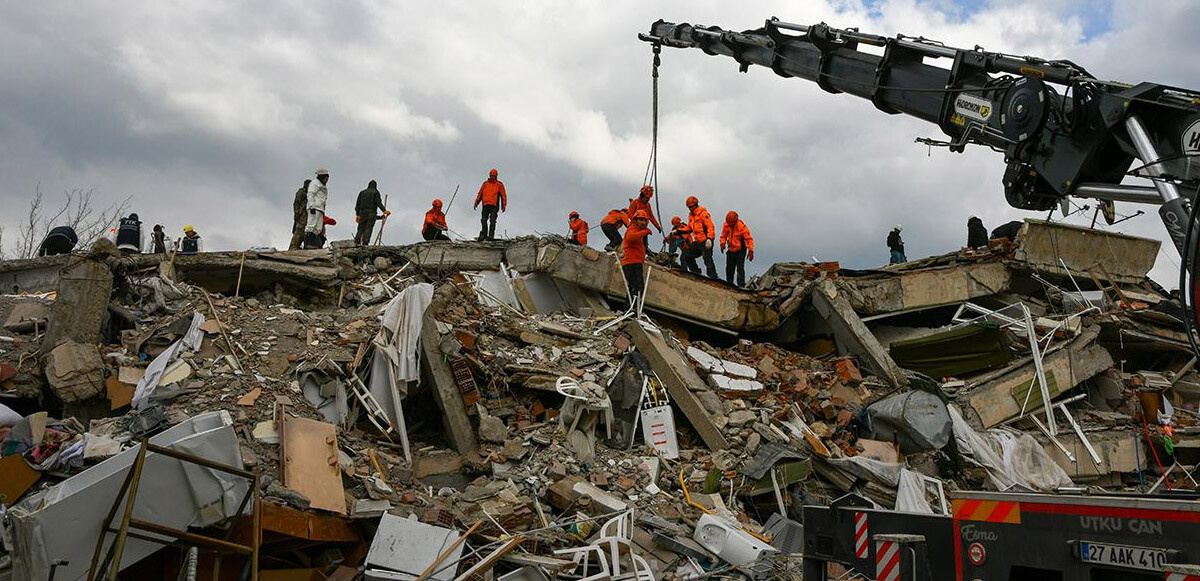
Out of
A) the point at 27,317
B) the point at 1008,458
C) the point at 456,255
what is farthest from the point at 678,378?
the point at 27,317

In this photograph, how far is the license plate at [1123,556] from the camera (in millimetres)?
3182

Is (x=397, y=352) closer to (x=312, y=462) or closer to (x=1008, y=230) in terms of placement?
(x=312, y=462)

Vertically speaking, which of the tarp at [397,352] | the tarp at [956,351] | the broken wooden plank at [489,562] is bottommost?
the broken wooden plank at [489,562]

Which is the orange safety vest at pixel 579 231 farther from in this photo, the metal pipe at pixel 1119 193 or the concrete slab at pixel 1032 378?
the metal pipe at pixel 1119 193

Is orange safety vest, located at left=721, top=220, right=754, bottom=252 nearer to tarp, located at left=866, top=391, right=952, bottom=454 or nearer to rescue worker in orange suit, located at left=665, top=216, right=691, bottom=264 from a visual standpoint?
rescue worker in orange suit, located at left=665, top=216, right=691, bottom=264

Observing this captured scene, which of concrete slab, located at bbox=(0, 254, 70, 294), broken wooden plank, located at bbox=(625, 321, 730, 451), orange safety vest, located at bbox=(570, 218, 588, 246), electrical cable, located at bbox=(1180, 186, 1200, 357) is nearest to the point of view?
electrical cable, located at bbox=(1180, 186, 1200, 357)

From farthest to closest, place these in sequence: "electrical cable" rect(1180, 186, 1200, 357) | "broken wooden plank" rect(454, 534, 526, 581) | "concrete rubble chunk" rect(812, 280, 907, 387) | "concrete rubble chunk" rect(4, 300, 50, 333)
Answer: "concrete rubble chunk" rect(812, 280, 907, 387)
"concrete rubble chunk" rect(4, 300, 50, 333)
"broken wooden plank" rect(454, 534, 526, 581)
"electrical cable" rect(1180, 186, 1200, 357)

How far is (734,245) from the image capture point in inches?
558

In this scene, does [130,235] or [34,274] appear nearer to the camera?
[34,274]

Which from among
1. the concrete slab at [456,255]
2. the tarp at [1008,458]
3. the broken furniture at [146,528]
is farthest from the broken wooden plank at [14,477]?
the tarp at [1008,458]

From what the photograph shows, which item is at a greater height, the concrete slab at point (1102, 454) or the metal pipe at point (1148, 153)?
the metal pipe at point (1148, 153)

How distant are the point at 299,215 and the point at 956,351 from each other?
1081 centimetres

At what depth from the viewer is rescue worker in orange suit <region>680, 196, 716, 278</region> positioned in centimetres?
1421

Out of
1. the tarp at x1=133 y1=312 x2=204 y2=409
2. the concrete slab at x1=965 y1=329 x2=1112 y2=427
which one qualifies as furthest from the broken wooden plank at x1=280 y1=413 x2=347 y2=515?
the concrete slab at x1=965 y1=329 x2=1112 y2=427
